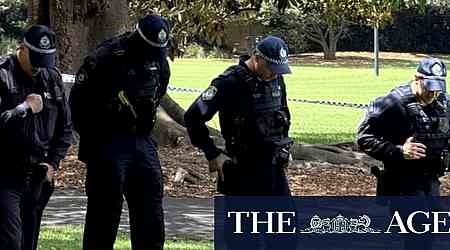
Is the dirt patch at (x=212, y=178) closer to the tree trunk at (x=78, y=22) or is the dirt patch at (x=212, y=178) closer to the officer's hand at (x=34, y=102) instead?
the tree trunk at (x=78, y=22)

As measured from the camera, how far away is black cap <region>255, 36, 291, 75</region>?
729 centimetres

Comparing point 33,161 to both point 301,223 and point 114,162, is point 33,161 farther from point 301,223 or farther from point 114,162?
point 301,223

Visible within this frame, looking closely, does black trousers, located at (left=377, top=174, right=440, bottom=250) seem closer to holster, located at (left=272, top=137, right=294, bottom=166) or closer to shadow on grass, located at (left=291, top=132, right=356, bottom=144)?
holster, located at (left=272, top=137, right=294, bottom=166)

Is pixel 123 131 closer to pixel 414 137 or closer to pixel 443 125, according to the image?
pixel 414 137

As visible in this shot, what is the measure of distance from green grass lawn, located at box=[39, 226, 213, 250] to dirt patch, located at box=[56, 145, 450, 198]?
135 inches

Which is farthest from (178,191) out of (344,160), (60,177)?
(344,160)

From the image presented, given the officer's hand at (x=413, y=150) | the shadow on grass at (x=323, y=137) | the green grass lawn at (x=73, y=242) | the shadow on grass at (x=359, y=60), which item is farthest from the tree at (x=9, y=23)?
the officer's hand at (x=413, y=150)

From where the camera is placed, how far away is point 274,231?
23.4 feet

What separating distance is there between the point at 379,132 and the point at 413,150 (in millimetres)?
368

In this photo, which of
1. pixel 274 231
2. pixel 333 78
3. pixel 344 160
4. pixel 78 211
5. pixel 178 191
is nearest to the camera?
pixel 274 231

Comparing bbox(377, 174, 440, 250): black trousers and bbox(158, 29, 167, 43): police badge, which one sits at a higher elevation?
bbox(158, 29, 167, 43): police badge

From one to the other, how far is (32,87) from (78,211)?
203 inches

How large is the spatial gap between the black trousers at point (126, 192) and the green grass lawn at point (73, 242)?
6.44 feet

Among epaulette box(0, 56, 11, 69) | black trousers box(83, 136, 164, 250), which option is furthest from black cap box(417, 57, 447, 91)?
epaulette box(0, 56, 11, 69)
